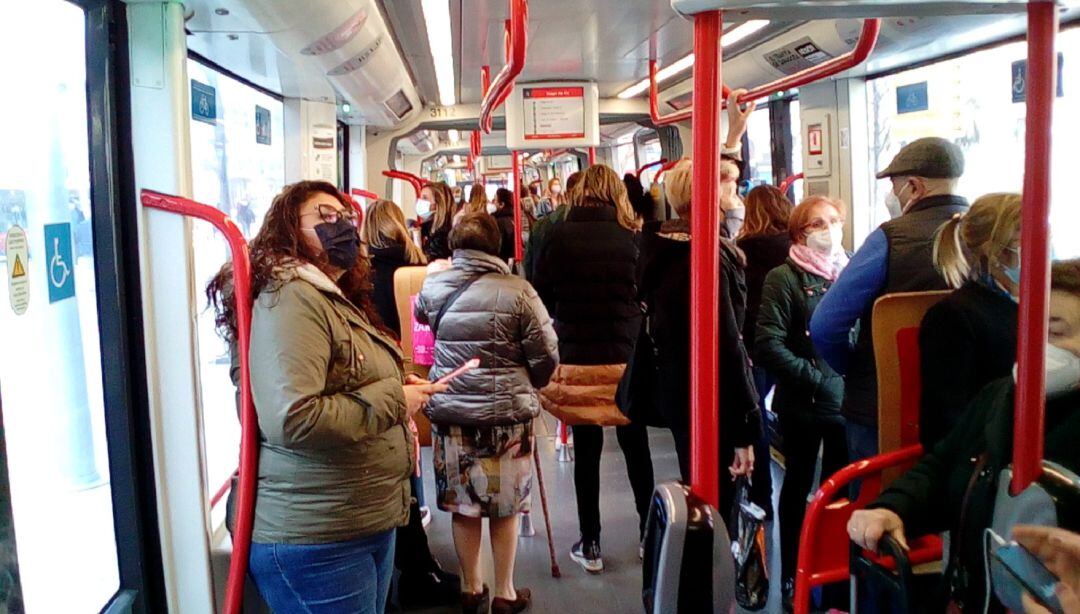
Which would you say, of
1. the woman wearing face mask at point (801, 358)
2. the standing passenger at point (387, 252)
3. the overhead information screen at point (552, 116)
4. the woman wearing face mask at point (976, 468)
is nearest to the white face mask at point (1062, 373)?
the woman wearing face mask at point (976, 468)

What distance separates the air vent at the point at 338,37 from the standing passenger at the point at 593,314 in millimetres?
1124

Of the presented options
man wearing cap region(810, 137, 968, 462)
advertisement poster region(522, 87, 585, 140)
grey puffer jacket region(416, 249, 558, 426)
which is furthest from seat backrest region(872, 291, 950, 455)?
advertisement poster region(522, 87, 585, 140)

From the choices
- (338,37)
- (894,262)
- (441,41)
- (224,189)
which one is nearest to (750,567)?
(894,262)

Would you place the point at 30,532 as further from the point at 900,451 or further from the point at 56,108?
the point at 900,451

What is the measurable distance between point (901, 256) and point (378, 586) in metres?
1.63

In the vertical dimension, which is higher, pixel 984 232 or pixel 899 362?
pixel 984 232

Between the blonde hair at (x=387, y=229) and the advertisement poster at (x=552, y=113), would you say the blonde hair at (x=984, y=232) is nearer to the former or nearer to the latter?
the blonde hair at (x=387, y=229)

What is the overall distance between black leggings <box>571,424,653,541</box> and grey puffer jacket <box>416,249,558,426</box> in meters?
0.60

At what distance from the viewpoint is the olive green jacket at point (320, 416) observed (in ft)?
6.42

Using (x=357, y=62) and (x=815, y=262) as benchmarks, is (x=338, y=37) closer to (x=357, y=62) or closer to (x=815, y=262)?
Answer: (x=357, y=62)

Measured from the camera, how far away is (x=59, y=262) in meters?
2.22

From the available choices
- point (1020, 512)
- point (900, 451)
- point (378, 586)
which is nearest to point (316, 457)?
point (378, 586)

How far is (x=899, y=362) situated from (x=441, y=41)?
4186 millimetres

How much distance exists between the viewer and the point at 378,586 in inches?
91.8
